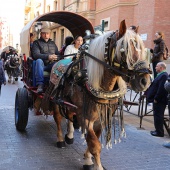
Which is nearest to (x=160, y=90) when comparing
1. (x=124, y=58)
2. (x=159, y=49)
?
(x=124, y=58)

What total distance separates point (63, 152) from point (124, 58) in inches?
93.4

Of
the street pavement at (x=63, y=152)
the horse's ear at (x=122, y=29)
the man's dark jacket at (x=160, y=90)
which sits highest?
the horse's ear at (x=122, y=29)

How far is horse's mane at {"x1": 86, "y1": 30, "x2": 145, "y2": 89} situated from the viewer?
315 cm

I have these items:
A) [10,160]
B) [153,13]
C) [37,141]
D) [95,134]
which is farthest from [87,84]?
[153,13]

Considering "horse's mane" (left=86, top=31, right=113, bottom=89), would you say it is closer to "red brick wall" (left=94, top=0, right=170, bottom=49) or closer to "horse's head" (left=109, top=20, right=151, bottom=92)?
"horse's head" (left=109, top=20, right=151, bottom=92)

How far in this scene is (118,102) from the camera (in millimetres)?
3869

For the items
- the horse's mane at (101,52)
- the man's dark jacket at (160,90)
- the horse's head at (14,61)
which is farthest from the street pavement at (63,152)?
the horse's head at (14,61)

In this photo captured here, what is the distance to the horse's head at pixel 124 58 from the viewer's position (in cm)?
313

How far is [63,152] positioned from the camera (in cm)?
485

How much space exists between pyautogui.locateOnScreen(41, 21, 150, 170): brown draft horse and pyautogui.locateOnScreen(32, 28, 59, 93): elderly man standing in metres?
1.25

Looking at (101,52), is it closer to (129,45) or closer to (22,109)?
(129,45)

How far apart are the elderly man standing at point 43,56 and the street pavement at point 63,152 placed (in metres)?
1.07

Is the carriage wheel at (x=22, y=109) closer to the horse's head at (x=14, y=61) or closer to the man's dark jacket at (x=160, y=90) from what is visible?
the man's dark jacket at (x=160, y=90)

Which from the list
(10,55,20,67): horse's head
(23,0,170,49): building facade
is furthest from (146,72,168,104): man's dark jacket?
(10,55,20,67): horse's head
